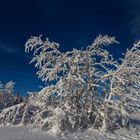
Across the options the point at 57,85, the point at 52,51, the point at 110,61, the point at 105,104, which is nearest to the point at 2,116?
the point at 57,85

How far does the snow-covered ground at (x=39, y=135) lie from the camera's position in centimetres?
1156

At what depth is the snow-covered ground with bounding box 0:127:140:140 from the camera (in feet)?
37.9

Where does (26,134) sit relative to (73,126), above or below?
below

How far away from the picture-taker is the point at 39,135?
1223cm

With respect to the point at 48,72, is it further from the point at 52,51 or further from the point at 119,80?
the point at 119,80

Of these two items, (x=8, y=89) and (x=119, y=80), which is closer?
(x=119, y=80)

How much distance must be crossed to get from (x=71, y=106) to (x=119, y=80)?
2639 mm

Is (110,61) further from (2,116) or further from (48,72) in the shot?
(2,116)

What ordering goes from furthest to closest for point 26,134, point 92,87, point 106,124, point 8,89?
point 8,89
point 92,87
point 106,124
point 26,134

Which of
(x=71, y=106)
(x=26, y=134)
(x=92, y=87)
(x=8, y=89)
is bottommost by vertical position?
(x=26, y=134)

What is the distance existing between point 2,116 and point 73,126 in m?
3.30

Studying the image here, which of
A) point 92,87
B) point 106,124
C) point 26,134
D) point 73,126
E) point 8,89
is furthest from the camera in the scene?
point 8,89

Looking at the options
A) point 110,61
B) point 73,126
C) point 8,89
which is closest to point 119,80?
point 110,61

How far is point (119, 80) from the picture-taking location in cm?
→ 1555
